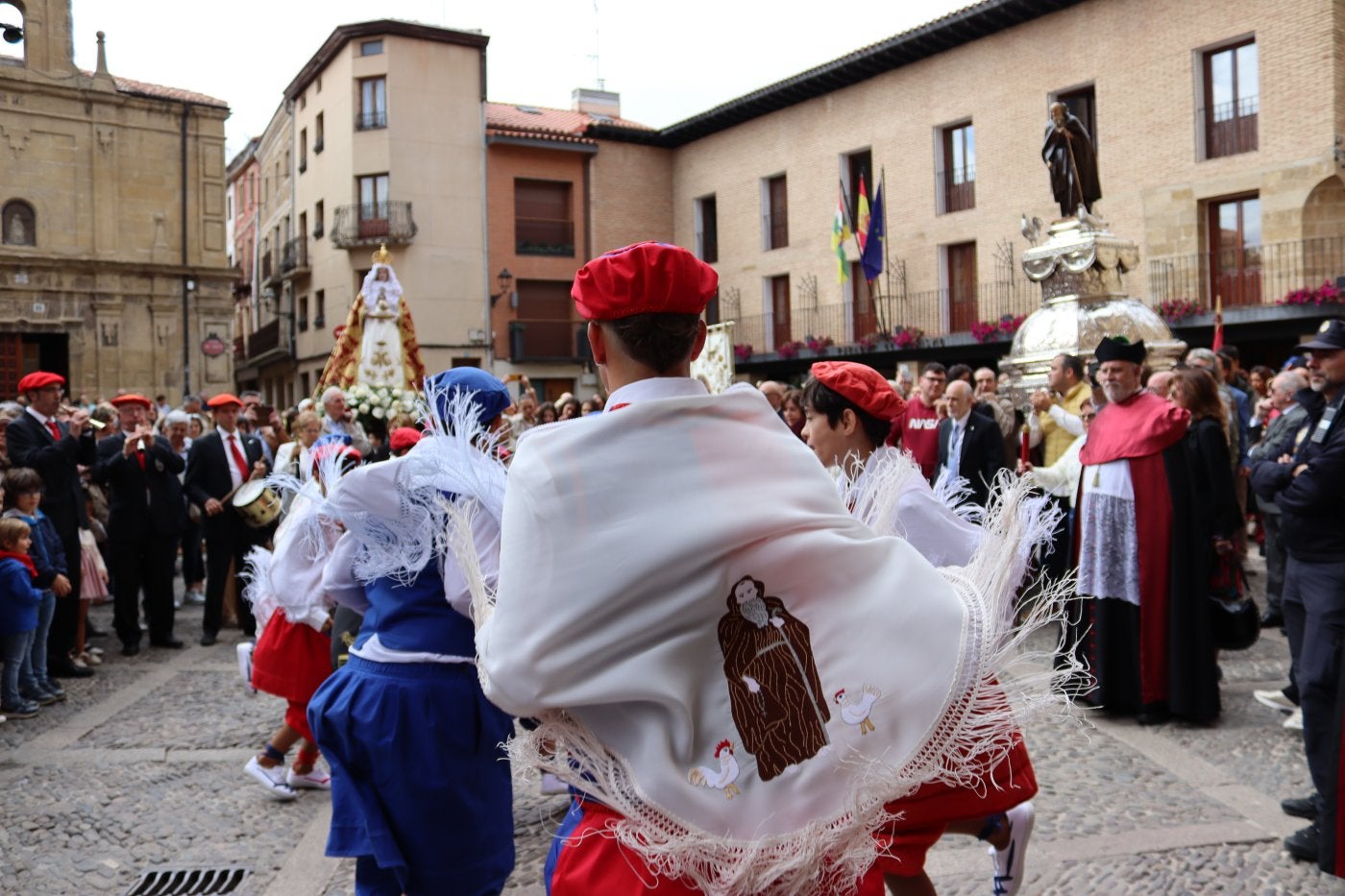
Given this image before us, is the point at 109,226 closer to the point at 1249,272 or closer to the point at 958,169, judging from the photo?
the point at 958,169

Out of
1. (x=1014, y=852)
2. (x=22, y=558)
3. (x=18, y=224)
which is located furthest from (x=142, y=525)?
(x=18, y=224)

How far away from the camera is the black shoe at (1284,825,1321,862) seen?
164 inches

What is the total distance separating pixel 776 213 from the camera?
30.6m

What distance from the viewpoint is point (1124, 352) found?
19.7ft

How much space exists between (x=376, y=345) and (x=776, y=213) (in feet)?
68.4

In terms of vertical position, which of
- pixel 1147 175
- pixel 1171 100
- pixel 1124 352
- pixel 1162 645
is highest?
pixel 1171 100

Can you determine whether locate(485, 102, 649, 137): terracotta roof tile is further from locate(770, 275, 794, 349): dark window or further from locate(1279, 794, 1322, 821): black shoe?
locate(1279, 794, 1322, 821): black shoe

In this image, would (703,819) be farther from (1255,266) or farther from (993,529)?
(1255,266)

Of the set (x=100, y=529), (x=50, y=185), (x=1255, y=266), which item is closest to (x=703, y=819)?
(x=100, y=529)

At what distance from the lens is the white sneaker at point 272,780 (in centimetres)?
525

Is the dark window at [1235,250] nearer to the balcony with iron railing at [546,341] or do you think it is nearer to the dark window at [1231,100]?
the dark window at [1231,100]

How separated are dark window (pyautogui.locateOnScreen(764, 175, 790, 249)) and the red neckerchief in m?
24.8

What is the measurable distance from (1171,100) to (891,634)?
22603mm

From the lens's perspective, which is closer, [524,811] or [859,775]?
[859,775]
